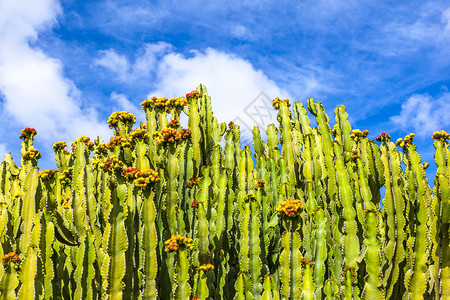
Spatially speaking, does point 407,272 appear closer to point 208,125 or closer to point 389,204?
point 389,204

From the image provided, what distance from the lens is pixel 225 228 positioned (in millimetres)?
5109

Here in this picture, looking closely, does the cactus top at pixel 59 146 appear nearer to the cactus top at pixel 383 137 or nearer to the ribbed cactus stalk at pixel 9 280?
the ribbed cactus stalk at pixel 9 280

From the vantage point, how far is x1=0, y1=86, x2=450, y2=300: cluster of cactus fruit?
3.92 meters

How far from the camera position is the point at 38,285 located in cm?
388

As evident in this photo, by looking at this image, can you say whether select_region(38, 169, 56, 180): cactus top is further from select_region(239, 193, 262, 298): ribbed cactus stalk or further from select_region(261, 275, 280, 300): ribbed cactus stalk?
select_region(261, 275, 280, 300): ribbed cactus stalk

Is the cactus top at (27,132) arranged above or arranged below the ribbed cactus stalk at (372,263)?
above

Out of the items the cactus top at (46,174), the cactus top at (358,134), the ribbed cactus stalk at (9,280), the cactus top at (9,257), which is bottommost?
the ribbed cactus stalk at (9,280)

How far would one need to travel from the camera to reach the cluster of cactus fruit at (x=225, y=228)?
12.8 feet

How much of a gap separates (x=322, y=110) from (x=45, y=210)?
481cm

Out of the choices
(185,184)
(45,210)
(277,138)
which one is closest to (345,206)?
(185,184)

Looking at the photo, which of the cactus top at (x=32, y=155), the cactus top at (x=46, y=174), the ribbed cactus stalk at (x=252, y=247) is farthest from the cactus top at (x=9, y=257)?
the cactus top at (x=32, y=155)

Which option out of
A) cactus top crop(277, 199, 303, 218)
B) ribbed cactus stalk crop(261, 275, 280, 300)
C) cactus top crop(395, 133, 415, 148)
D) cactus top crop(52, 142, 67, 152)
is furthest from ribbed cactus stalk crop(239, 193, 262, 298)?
cactus top crop(52, 142, 67, 152)

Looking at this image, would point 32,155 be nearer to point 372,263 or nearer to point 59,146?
point 59,146

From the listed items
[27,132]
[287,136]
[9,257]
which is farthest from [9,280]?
[287,136]
